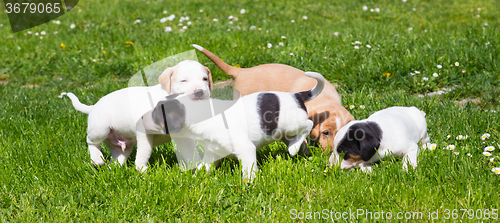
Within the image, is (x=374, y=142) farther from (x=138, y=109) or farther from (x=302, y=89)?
(x=138, y=109)

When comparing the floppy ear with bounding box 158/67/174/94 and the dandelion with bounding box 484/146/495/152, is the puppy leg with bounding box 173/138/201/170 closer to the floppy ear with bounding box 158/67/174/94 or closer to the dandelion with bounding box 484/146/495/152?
the floppy ear with bounding box 158/67/174/94

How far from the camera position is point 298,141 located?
3037 millimetres

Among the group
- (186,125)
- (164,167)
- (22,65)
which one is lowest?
(22,65)

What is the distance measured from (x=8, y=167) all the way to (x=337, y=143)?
2.58m

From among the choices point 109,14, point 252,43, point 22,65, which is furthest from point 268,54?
point 109,14

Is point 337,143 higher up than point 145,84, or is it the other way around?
point 145,84

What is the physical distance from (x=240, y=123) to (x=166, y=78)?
58cm

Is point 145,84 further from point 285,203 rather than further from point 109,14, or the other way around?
point 109,14

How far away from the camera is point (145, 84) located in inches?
117

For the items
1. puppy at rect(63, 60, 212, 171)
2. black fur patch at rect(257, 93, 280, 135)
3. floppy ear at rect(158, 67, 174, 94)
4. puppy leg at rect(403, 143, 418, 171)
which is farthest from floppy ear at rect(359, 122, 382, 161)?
floppy ear at rect(158, 67, 174, 94)

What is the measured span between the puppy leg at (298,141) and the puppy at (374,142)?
0.76 feet

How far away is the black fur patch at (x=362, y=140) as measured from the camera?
9.55 ft

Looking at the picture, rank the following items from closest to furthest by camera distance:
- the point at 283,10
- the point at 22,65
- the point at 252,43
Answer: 1. the point at 252,43
2. the point at 22,65
3. the point at 283,10

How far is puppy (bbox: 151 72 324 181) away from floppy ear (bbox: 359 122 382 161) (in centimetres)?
40
